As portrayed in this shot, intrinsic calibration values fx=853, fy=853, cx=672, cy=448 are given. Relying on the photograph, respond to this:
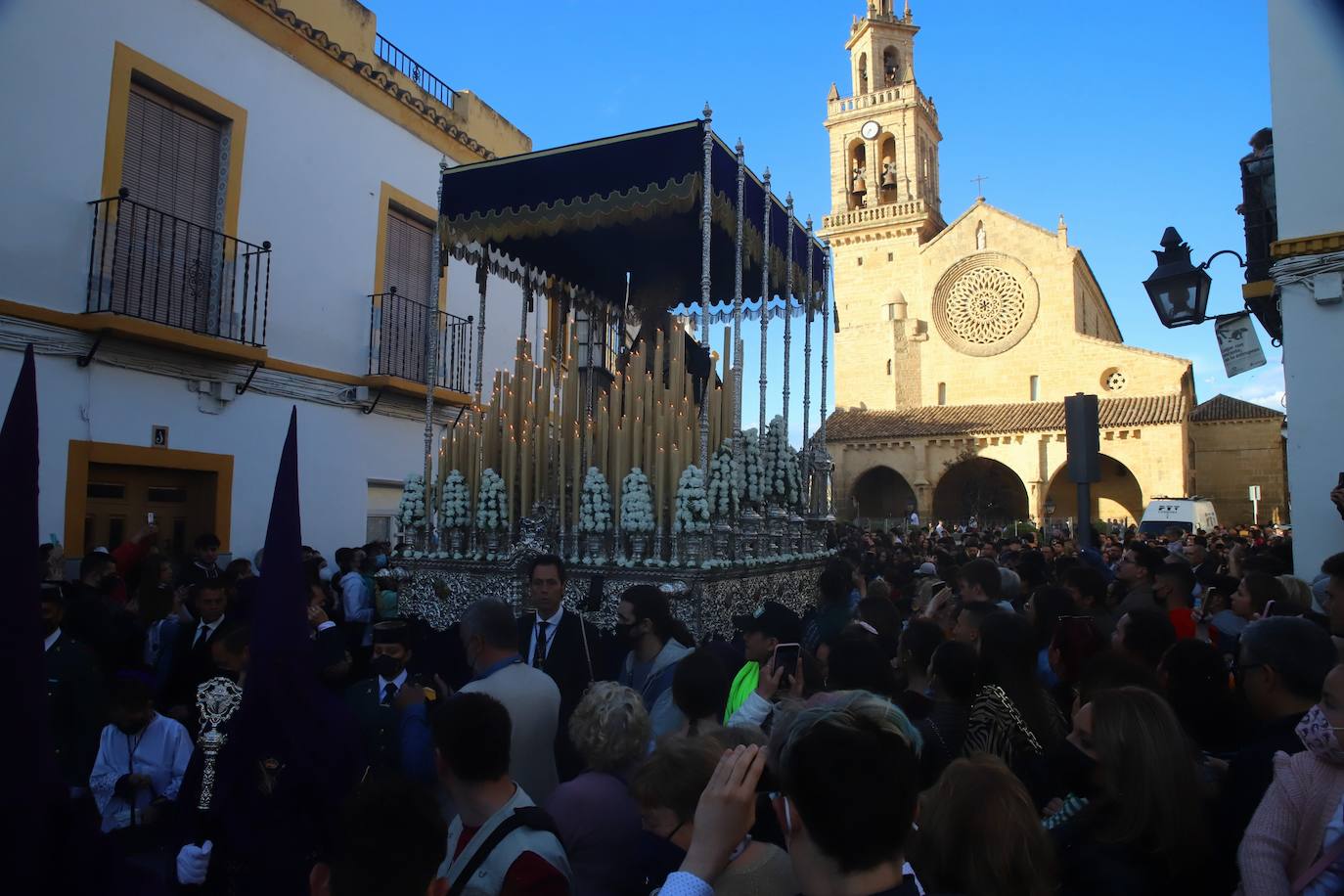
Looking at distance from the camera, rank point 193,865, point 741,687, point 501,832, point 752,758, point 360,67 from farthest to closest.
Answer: point 360,67, point 741,687, point 193,865, point 501,832, point 752,758

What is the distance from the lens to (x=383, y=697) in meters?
3.62

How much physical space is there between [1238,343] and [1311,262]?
82cm

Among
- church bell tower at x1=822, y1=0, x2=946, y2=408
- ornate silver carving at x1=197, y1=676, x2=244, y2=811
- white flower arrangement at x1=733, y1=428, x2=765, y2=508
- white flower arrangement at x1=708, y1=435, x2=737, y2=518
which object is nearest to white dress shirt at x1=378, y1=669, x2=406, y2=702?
ornate silver carving at x1=197, y1=676, x2=244, y2=811

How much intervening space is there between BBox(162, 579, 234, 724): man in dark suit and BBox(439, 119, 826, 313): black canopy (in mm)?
4293

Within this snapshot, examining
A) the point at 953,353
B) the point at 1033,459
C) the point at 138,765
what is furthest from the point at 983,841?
the point at 953,353

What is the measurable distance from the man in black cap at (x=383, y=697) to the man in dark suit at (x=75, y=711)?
1.20 meters

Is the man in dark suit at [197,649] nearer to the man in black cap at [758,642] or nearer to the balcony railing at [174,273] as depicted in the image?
the man in black cap at [758,642]

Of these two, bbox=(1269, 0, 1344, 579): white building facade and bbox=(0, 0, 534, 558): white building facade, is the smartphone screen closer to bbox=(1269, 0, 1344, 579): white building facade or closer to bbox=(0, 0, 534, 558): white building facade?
bbox=(1269, 0, 1344, 579): white building facade

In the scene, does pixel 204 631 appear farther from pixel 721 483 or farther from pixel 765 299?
pixel 765 299

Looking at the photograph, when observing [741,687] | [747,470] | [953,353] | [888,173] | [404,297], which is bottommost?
[741,687]

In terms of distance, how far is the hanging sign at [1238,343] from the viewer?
276 inches

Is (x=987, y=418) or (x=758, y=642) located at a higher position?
(x=987, y=418)

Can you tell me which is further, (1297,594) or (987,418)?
(987,418)

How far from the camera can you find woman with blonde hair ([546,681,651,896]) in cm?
236
